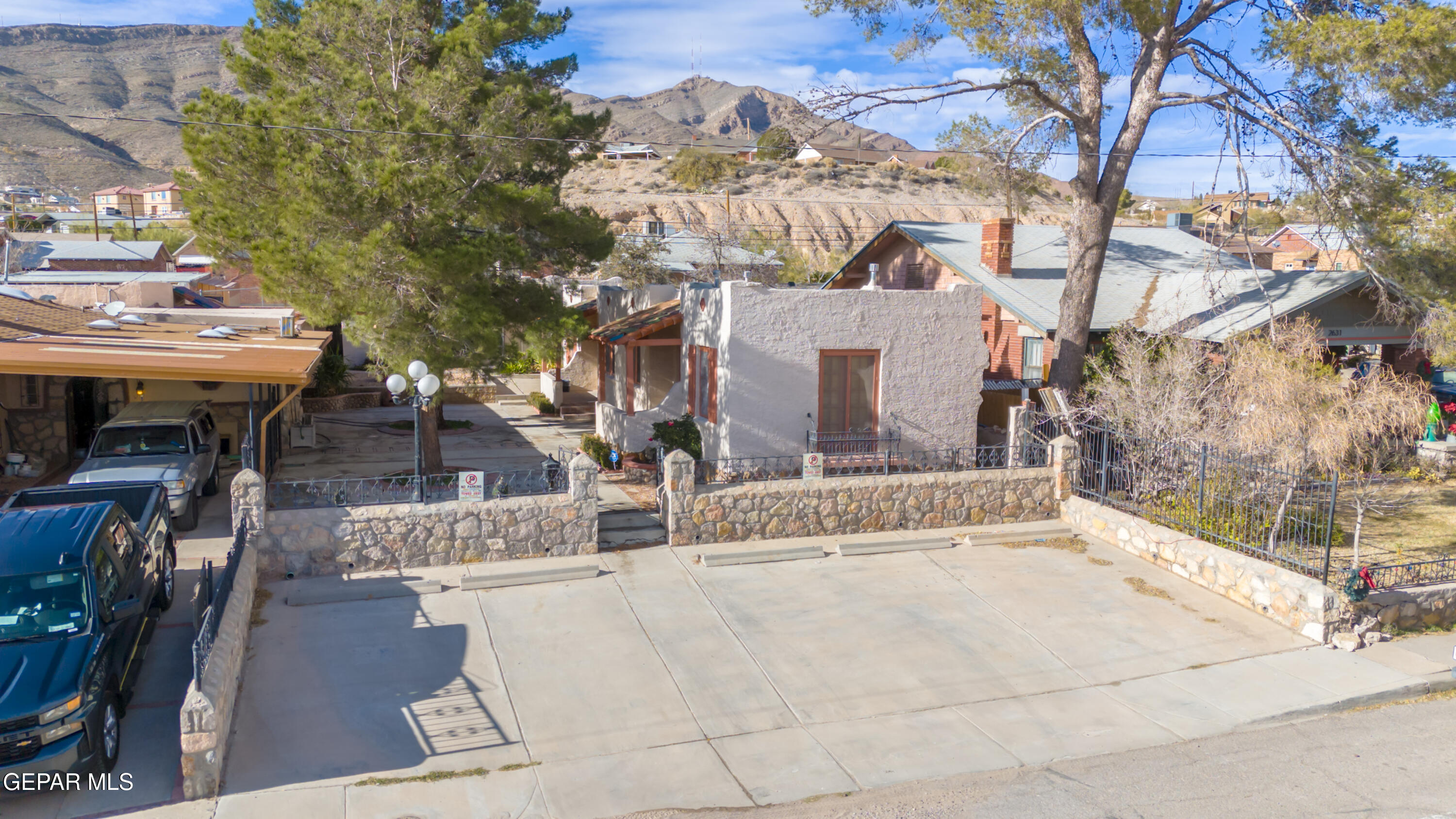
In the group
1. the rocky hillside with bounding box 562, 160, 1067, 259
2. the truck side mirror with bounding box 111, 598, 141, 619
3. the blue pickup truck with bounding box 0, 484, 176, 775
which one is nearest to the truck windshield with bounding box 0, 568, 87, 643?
the blue pickup truck with bounding box 0, 484, 176, 775

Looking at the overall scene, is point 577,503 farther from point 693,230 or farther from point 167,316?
point 693,230

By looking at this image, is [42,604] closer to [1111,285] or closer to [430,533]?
[430,533]

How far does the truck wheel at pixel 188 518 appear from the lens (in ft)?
43.5

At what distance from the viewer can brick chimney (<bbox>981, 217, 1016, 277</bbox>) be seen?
76.6 ft

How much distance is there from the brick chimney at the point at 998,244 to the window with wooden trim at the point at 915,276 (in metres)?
1.99

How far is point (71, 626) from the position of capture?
25.2 ft

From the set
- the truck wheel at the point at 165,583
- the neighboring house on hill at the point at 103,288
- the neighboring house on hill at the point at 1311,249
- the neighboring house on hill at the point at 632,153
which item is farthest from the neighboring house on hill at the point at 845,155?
the truck wheel at the point at 165,583

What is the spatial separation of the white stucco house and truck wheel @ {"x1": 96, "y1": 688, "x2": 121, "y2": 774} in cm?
1012

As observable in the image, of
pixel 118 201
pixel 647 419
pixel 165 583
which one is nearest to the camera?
pixel 165 583

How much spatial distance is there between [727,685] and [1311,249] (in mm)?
52478

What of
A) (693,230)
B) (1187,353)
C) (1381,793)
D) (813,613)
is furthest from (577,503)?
(693,230)

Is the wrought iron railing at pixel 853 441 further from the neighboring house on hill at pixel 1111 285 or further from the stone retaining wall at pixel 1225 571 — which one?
the neighboring house on hill at pixel 1111 285

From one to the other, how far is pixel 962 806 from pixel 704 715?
2636mm

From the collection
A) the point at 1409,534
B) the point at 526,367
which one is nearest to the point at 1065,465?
the point at 1409,534
